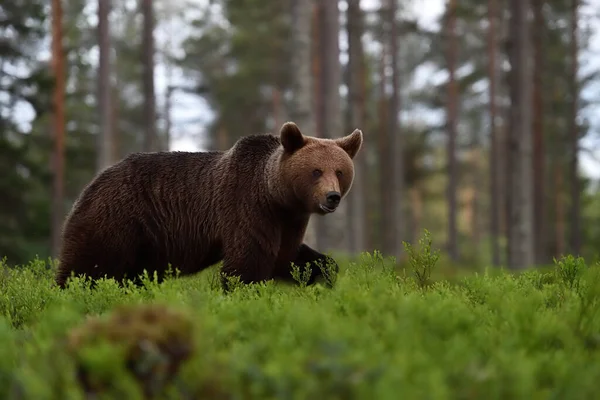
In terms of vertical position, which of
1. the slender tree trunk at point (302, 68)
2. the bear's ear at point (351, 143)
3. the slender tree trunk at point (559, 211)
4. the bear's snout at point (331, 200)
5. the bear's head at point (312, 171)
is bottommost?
the slender tree trunk at point (559, 211)

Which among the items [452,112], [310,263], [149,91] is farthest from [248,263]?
[452,112]

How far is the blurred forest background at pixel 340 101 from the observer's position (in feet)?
50.0

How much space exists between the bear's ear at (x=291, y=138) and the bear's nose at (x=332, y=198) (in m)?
0.68

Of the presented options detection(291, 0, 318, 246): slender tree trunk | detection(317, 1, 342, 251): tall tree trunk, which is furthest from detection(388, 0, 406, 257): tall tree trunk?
detection(291, 0, 318, 246): slender tree trunk

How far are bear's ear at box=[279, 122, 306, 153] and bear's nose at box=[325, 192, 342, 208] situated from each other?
681 millimetres

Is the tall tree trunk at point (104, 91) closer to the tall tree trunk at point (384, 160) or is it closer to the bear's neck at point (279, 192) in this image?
the bear's neck at point (279, 192)

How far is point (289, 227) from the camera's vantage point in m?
6.18

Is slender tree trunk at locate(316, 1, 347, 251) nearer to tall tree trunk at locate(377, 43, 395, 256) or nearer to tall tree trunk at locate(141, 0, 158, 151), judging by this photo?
tall tree trunk at locate(141, 0, 158, 151)

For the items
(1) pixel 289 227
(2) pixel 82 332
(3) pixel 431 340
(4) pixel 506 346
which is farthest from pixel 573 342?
(1) pixel 289 227

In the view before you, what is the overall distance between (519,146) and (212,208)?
34.6 ft

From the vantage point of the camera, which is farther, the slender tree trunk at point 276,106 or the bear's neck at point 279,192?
the slender tree trunk at point 276,106

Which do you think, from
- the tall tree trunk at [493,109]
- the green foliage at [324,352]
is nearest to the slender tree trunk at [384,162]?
the tall tree trunk at [493,109]

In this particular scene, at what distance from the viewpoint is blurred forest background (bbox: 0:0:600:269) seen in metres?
15.2

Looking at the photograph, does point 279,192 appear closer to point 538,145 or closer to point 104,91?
point 104,91
